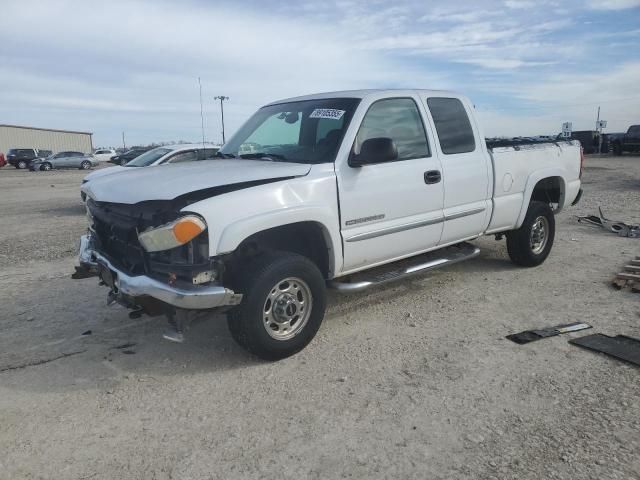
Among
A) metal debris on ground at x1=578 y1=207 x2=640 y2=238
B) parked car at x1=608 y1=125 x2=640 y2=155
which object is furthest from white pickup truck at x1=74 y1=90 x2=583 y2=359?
parked car at x1=608 y1=125 x2=640 y2=155

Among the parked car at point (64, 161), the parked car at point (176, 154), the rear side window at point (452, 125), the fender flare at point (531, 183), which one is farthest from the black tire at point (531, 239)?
the parked car at point (64, 161)

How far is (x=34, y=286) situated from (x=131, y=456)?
4.03 meters

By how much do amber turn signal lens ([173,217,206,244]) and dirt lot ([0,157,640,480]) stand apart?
3.53 ft

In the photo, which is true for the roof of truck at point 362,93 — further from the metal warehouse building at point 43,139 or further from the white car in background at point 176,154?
the metal warehouse building at point 43,139

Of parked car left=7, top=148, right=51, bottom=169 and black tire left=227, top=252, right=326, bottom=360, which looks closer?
black tire left=227, top=252, right=326, bottom=360

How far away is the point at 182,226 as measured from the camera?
315cm

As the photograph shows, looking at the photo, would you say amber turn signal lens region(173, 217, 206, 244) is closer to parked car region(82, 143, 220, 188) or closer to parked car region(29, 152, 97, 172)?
parked car region(82, 143, 220, 188)

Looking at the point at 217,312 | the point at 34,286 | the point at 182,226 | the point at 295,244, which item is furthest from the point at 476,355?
the point at 34,286

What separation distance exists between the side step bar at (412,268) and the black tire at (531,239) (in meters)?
0.81

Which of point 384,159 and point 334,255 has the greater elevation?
point 384,159

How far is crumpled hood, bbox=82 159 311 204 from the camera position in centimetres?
341

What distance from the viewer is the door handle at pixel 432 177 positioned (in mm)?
4566

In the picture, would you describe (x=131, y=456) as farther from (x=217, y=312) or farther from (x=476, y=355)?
(x=476, y=355)

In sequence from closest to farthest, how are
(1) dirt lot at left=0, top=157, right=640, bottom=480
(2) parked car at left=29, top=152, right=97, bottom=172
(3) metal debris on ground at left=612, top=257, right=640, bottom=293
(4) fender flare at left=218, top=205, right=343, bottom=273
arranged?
(1) dirt lot at left=0, top=157, right=640, bottom=480, (4) fender flare at left=218, top=205, right=343, bottom=273, (3) metal debris on ground at left=612, top=257, right=640, bottom=293, (2) parked car at left=29, top=152, right=97, bottom=172
